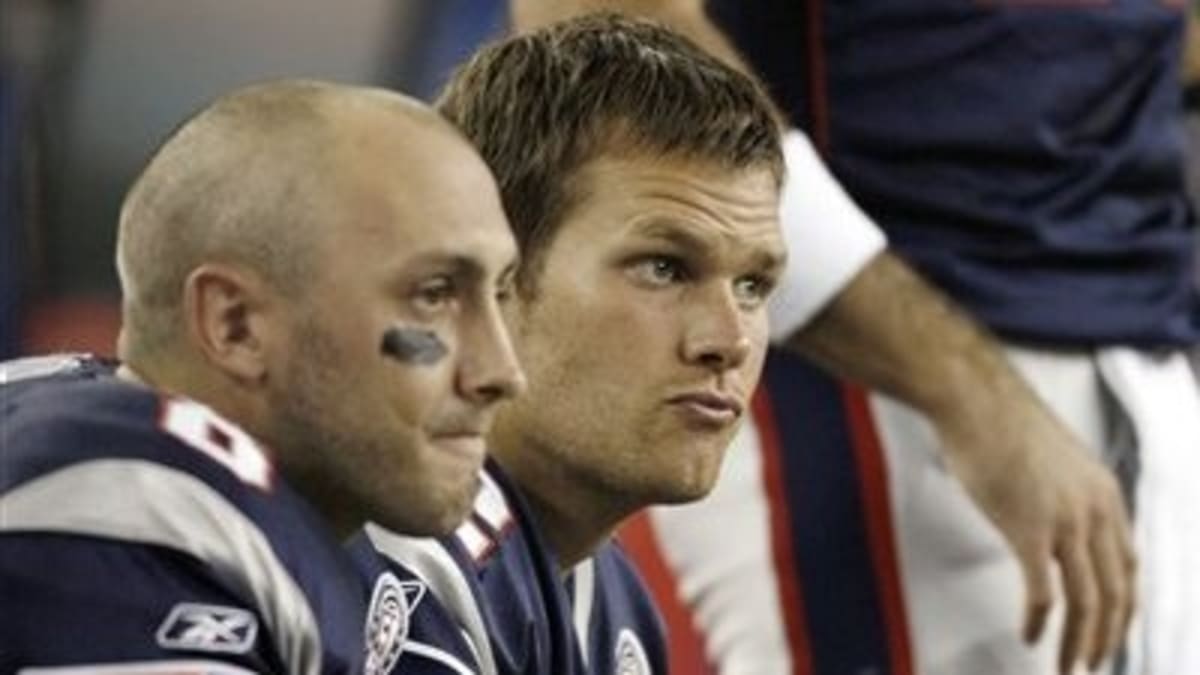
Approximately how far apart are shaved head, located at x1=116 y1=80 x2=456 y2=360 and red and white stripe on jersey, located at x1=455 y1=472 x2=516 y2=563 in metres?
0.33

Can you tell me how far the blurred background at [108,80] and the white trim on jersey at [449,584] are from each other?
2.76 m

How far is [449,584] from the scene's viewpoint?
6.57ft

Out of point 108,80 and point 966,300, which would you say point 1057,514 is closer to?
point 966,300

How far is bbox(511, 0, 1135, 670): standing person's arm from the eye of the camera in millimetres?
2605

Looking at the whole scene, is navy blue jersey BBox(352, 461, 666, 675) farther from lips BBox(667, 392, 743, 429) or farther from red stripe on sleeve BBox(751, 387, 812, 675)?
red stripe on sleeve BBox(751, 387, 812, 675)

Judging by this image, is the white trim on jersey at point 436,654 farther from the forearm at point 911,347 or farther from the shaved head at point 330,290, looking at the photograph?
the forearm at point 911,347

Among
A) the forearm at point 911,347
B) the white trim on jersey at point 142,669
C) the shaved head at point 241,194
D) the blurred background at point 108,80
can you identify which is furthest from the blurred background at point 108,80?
the white trim on jersey at point 142,669

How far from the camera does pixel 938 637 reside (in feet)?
9.03

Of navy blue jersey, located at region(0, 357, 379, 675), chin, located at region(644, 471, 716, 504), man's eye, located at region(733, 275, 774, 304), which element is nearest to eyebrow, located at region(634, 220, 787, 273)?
man's eye, located at region(733, 275, 774, 304)

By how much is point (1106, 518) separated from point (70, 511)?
115cm

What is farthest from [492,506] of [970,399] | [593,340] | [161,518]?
[970,399]

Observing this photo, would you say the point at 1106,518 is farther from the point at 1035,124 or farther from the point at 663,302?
the point at 663,302

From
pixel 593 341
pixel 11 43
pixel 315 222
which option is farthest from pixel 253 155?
pixel 11 43

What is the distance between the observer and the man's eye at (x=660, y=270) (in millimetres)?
2186
